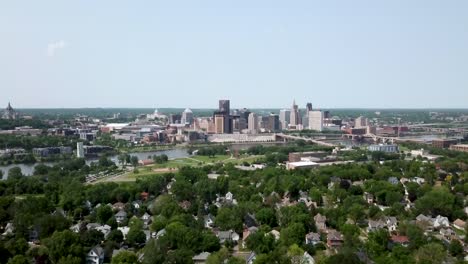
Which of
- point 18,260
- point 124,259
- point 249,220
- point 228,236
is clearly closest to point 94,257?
point 124,259

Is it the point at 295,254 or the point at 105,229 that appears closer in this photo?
the point at 295,254

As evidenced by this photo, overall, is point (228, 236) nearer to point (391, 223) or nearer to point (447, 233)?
point (391, 223)

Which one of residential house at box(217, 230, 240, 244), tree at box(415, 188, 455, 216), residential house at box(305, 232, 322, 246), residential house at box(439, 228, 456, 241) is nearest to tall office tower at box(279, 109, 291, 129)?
tree at box(415, 188, 455, 216)

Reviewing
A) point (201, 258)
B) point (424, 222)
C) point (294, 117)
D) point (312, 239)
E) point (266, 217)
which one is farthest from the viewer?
point (294, 117)

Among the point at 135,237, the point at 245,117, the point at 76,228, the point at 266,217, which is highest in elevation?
the point at 245,117

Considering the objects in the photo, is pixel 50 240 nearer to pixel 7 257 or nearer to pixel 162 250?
pixel 7 257

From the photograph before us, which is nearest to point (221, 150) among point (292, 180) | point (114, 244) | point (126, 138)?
point (126, 138)
